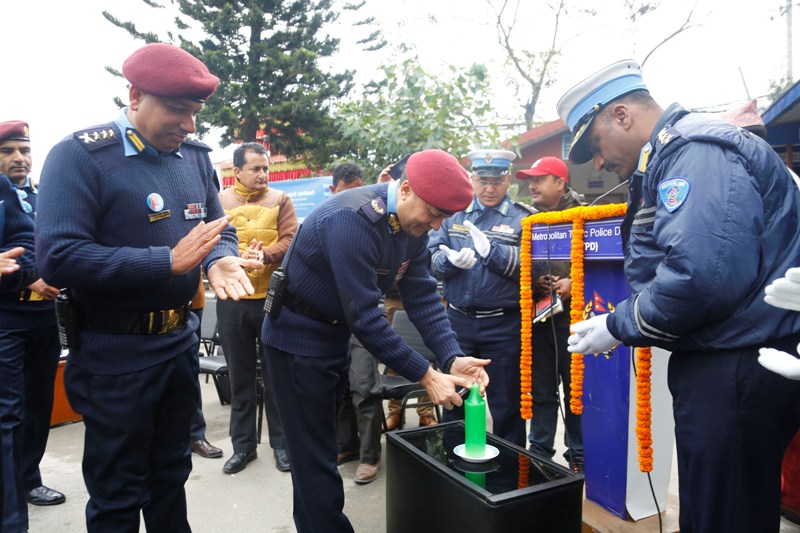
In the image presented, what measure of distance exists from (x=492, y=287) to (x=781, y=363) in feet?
6.53

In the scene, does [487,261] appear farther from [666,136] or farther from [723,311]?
[723,311]

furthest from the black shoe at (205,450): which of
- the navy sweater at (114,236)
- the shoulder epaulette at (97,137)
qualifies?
the shoulder epaulette at (97,137)

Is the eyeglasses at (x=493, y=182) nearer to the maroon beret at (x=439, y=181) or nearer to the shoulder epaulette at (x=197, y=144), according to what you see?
the maroon beret at (x=439, y=181)

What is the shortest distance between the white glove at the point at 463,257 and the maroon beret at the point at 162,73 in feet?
5.94

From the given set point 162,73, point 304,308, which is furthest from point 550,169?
point 162,73

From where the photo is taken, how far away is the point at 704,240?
4.65 ft

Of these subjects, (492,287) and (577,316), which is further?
(492,287)

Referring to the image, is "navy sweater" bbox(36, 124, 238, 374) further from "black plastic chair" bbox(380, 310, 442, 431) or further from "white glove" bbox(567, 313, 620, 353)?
"black plastic chair" bbox(380, 310, 442, 431)

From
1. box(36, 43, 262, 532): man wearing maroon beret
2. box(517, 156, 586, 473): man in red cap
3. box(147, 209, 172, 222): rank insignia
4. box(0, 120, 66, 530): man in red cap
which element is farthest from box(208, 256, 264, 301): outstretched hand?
box(517, 156, 586, 473): man in red cap

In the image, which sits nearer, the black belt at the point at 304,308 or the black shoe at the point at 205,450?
the black belt at the point at 304,308

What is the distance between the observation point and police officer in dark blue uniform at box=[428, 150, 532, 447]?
326cm

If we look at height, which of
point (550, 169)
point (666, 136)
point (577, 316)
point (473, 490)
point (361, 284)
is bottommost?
point (473, 490)

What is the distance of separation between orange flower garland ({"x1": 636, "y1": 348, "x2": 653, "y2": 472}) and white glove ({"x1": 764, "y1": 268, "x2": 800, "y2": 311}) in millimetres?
807

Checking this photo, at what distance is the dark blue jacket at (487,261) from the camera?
10.7ft
